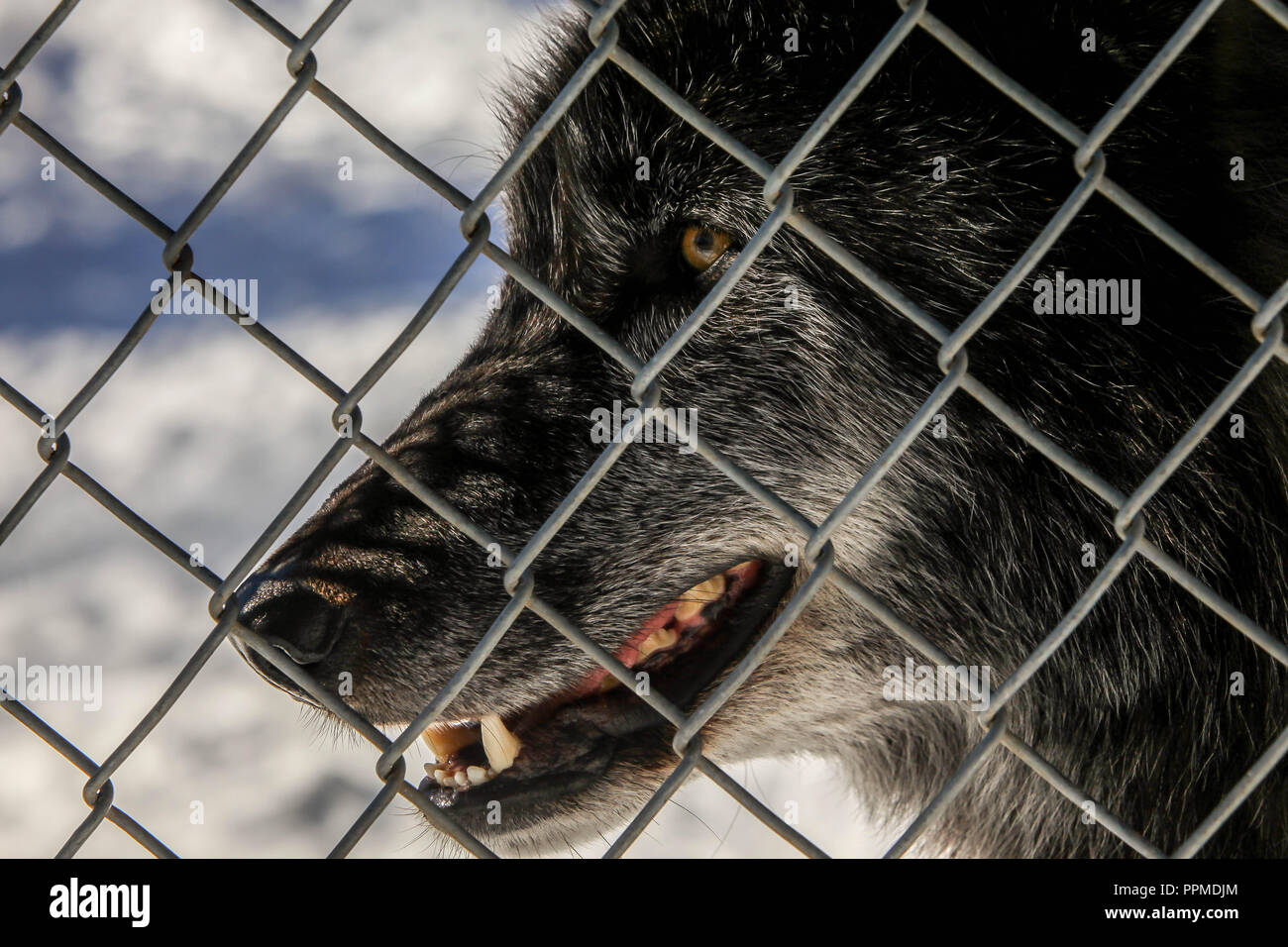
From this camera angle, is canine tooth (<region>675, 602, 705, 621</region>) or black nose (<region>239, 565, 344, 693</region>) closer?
black nose (<region>239, 565, 344, 693</region>)

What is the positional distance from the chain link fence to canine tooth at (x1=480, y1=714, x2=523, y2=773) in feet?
1.99

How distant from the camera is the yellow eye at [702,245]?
2.16 metres

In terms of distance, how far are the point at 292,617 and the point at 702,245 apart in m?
0.93

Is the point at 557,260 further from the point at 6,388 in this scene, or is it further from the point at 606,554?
the point at 6,388

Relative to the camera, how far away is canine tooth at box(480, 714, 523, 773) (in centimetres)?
209

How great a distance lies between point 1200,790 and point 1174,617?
29 centimetres

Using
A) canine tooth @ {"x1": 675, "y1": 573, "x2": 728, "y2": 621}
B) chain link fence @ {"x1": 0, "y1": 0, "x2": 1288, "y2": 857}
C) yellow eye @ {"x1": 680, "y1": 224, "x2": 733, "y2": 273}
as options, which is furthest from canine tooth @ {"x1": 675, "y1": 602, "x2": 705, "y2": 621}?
chain link fence @ {"x1": 0, "y1": 0, "x2": 1288, "y2": 857}

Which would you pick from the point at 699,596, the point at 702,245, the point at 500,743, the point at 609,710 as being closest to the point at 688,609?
the point at 699,596

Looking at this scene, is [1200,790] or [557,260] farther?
[557,260]

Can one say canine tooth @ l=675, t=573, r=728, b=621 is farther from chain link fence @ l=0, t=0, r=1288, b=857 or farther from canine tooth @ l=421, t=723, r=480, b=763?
chain link fence @ l=0, t=0, r=1288, b=857

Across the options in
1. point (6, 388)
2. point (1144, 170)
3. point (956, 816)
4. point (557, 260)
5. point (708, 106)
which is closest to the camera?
point (6, 388)

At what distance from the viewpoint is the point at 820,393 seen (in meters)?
2.16
